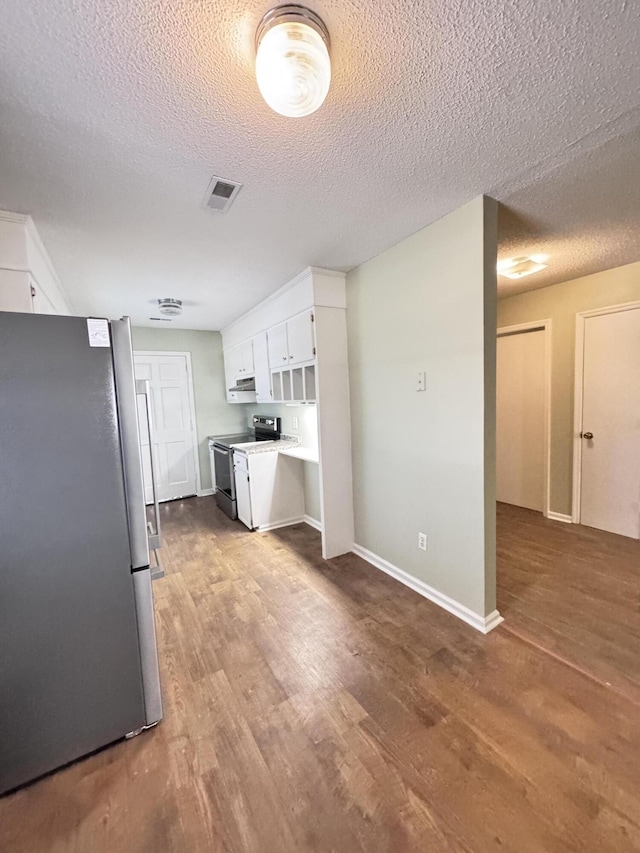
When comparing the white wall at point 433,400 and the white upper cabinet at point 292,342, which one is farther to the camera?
the white upper cabinet at point 292,342

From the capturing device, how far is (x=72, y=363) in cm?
133

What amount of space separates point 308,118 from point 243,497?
10.8ft

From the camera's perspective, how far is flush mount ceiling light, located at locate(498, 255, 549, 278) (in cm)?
280

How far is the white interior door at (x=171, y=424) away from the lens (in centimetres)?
491

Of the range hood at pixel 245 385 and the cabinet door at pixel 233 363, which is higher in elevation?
the cabinet door at pixel 233 363

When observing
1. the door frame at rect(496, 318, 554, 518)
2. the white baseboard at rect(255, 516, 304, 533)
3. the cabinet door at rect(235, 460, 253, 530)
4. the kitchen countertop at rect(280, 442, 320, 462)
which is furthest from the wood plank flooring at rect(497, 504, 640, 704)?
the cabinet door at rect(235, 460, 253, 530)

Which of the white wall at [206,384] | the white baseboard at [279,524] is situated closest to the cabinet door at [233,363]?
the white wall at [206,384]

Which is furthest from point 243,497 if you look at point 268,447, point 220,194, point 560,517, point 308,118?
point 560,517

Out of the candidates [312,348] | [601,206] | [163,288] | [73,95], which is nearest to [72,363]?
[73,95]

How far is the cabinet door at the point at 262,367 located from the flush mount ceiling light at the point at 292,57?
277 centimetres

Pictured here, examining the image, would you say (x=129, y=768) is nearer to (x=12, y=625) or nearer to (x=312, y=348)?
(x=12, y=625)

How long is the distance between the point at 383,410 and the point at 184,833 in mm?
2365

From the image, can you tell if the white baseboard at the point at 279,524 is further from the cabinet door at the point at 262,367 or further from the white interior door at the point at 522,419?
the white interior door at the point at 522,419

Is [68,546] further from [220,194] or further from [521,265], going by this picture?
[521,265]
